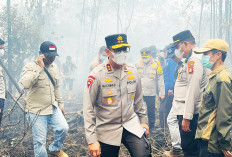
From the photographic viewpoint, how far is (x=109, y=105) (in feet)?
9.00

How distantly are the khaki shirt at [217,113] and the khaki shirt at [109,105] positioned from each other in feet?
2.87

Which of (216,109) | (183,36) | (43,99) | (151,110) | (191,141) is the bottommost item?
(151,110)

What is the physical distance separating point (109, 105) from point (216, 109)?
142 cm

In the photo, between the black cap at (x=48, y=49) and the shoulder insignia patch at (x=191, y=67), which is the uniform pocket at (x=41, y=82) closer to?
the black cap at (x=48, y=49)

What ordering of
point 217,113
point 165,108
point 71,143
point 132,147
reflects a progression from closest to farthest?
1. point 217,113
2. point 132,147
3. point 71,143
4. point 165,108

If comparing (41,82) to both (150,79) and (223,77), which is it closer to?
(223,77)

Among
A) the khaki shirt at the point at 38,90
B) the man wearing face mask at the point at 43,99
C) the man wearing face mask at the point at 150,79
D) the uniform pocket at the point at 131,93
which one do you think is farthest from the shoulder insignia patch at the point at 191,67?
the man wearing face mask at the point at 150,79

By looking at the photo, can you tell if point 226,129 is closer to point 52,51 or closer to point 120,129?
point 120,129

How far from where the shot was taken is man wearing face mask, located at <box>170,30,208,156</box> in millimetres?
3203

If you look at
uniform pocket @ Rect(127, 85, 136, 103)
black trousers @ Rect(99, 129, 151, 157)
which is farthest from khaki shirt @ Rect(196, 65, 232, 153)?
uniform pocket @ Rect(127, 85, 136, 103)

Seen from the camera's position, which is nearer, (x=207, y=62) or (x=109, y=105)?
(x=109, y=105)

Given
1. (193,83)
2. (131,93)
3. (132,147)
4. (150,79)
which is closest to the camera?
(132,147)

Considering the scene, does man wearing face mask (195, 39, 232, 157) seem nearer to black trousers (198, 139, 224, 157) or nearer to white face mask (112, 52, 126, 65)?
black trousers (198, 139, 224, 157)

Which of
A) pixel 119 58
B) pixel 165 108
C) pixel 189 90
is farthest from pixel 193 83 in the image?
pixel 165 108
